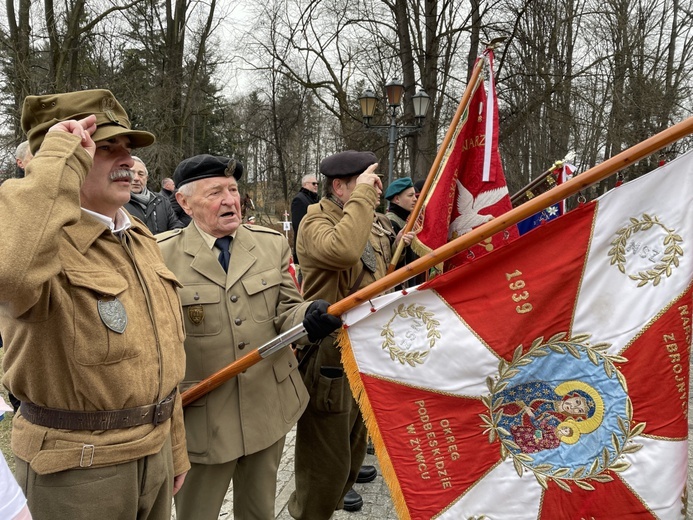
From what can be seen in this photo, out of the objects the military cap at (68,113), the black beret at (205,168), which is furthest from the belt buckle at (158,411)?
the black beret at (205,168)

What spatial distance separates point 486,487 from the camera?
6.39ft

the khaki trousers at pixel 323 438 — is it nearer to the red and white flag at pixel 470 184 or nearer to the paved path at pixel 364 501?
the paved path at pixel 364 501

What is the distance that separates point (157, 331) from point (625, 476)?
1.69 m

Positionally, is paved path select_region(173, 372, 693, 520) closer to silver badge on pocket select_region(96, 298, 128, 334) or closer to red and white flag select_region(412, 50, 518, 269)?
red and white flag select_region(412, 50, 518, 269)

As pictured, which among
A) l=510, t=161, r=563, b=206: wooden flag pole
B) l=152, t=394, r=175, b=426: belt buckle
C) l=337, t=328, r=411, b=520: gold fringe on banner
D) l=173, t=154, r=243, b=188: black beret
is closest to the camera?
l=152, t=394, r=175, b=426: belt buckle

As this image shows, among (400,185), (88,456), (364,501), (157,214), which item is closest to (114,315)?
(88,456)

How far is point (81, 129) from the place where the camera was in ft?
4.82

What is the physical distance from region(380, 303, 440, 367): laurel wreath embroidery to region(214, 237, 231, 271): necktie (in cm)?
75

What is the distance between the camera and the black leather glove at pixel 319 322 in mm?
2101

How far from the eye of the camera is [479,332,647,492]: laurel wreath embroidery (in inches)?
72.6

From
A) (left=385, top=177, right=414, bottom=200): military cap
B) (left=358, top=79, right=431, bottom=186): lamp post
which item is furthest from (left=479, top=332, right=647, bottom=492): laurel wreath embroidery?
(left=358, top=79, right=431, bottom=186): lamp post

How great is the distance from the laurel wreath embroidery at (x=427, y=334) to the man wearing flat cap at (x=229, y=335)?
0.23 metres

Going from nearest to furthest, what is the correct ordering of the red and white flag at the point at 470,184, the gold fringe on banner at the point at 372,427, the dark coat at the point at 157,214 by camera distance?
the gold fringe on banner at the point at 372,427
the red and white flag at the point at 470,184
the dark coat at the point at 157,214

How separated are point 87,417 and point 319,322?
2.99 feet
